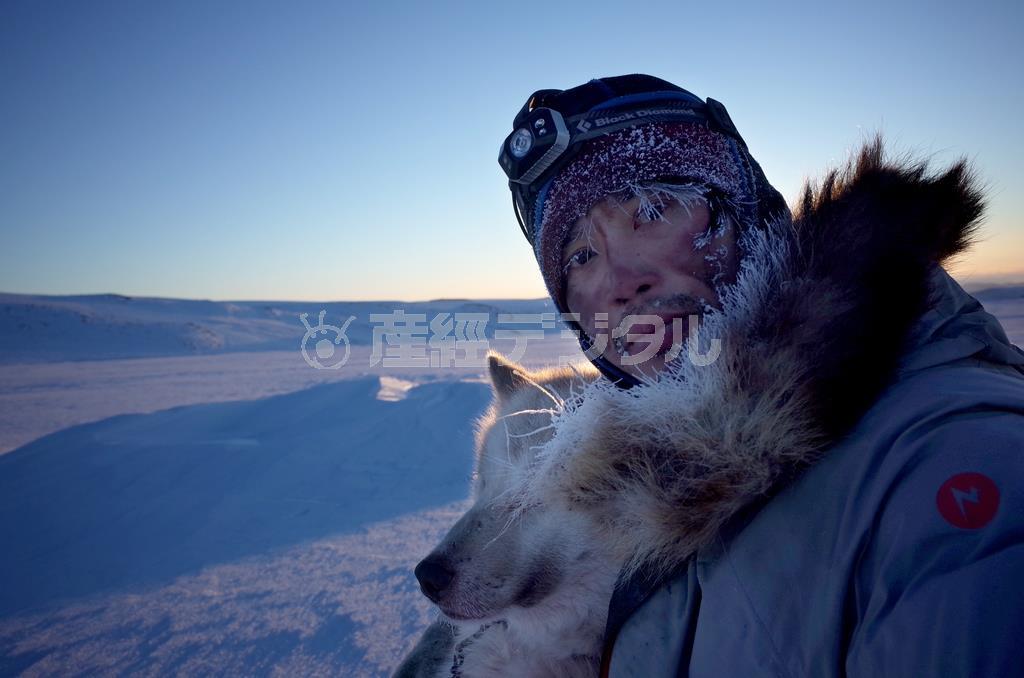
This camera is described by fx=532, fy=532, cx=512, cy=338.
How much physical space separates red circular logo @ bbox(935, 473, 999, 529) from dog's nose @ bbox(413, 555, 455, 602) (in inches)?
43.0

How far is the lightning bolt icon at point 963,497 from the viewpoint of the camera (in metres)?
0.61

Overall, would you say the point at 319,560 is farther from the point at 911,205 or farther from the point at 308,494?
the point at 911,205

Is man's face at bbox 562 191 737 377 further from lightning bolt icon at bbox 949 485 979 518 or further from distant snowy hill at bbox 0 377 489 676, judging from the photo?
distant snowy hill at bbox 0 377 489 676

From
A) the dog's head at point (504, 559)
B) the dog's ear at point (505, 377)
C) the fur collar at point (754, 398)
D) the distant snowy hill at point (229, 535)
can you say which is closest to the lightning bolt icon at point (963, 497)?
the fur collar at point (754, 398)

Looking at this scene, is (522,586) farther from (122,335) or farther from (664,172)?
(122,335)

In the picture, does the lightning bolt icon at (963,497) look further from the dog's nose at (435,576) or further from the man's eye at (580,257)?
the dog's nose at (435,576)

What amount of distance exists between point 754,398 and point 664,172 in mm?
787

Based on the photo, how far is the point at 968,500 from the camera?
61 centimetres

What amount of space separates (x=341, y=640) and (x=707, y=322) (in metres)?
2.87

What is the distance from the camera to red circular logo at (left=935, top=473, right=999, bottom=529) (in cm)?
59

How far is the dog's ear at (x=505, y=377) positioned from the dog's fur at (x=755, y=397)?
1.21m

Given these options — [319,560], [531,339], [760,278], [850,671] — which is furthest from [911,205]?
[531,339]

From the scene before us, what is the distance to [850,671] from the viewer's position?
65 cm

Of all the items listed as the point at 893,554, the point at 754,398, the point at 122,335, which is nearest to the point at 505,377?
the point at 754,398
